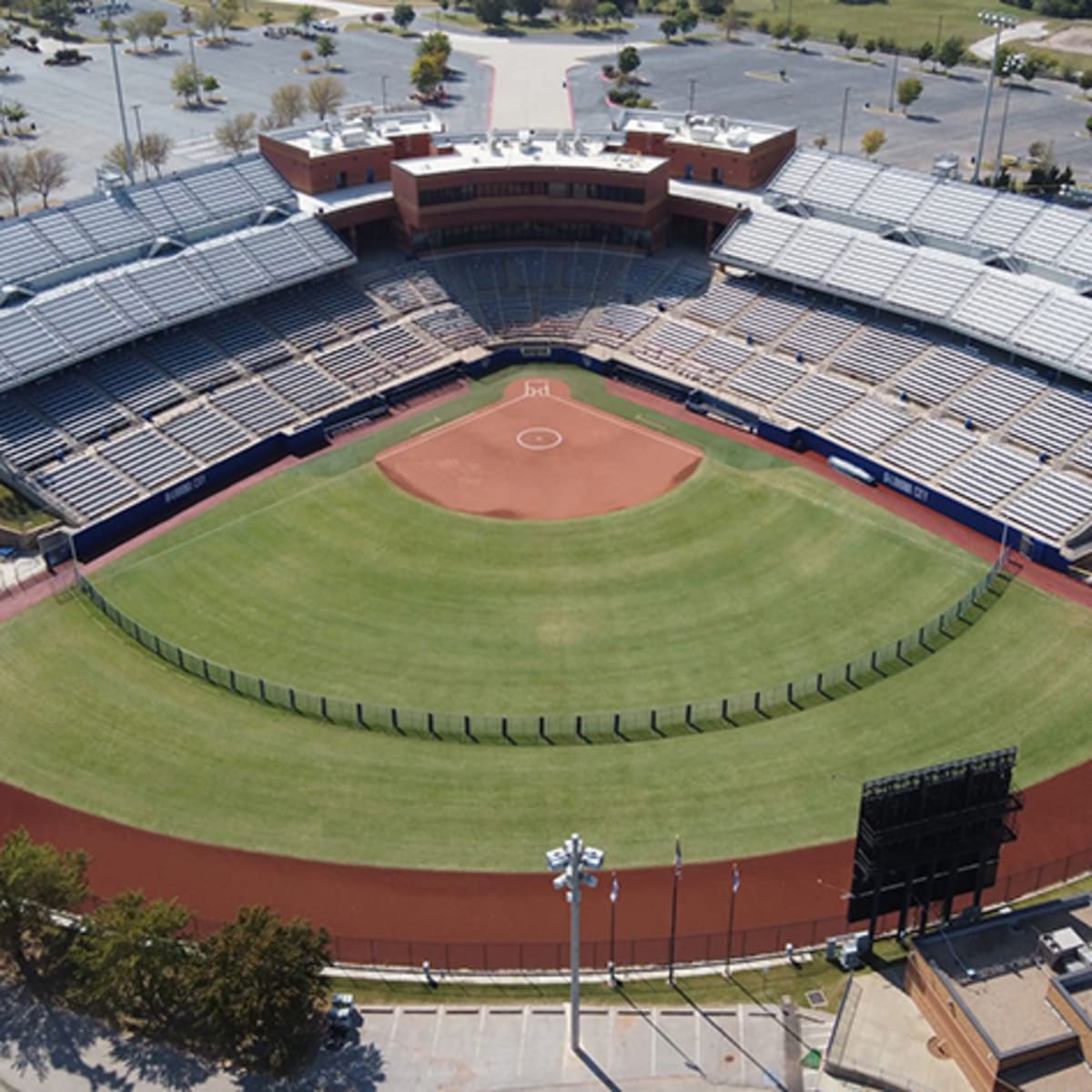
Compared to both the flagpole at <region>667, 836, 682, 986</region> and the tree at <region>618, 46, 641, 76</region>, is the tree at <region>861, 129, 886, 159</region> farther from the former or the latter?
the flagpole at <region>667, 836, 682, 986</region>

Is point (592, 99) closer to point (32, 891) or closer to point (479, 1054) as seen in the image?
point (32, 891)

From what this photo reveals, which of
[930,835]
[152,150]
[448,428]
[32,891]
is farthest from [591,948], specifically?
[152,150]

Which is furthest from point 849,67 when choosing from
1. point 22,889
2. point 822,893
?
point 22,889

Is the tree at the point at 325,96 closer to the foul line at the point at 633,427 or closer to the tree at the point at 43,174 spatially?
the tree at the point at 43,174

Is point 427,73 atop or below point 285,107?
atop

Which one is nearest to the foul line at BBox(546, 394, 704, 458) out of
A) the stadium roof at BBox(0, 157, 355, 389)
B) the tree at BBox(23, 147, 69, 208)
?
the stadium roof at BBox(0, 157, 355, 389)

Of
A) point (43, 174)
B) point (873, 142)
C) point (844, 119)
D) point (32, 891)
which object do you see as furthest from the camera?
point (844, 119)
